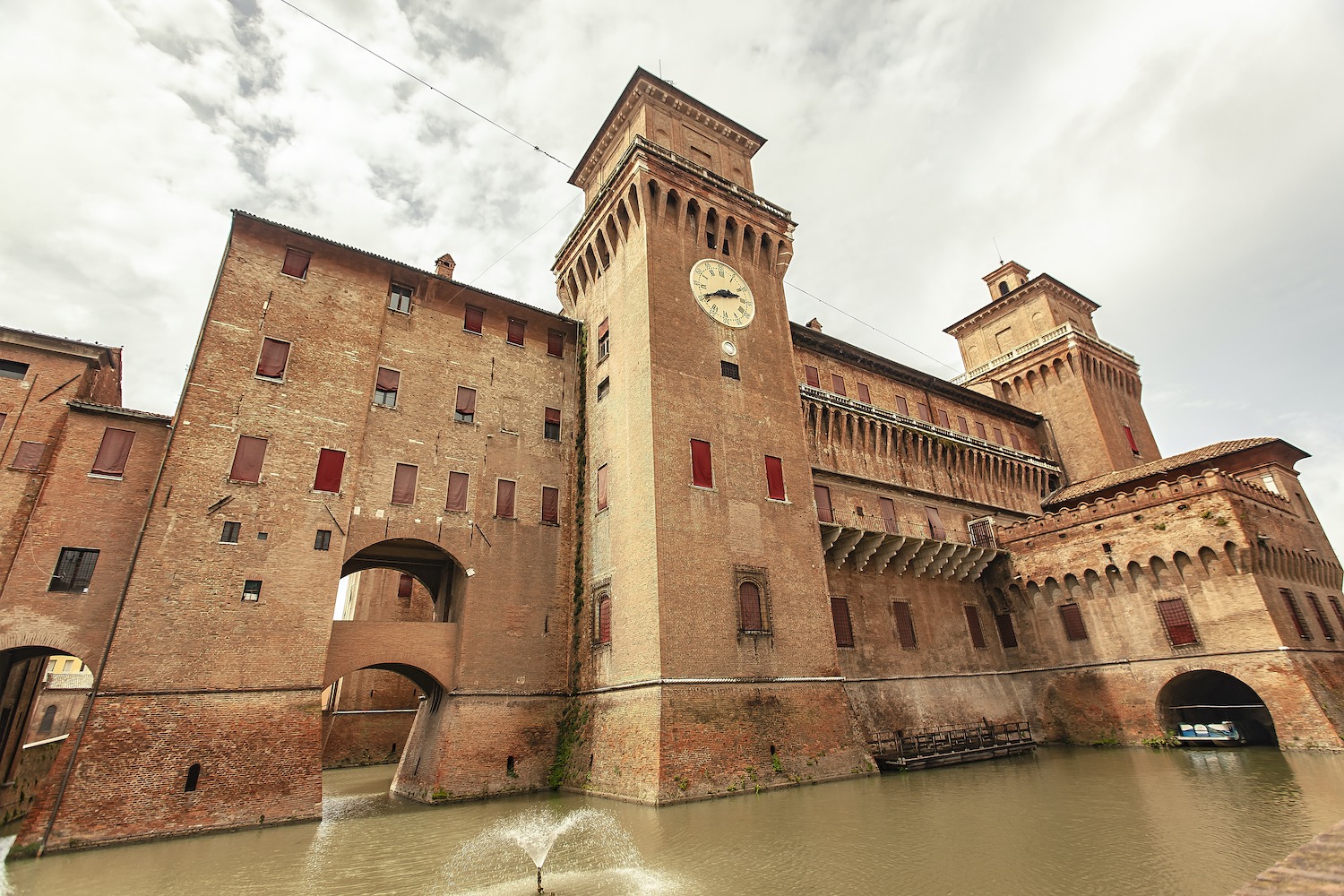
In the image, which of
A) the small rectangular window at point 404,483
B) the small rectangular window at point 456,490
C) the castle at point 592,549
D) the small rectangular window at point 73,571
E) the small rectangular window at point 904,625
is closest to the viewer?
the small rectangular window at point 73,571

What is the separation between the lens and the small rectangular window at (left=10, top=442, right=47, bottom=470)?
16828 mm

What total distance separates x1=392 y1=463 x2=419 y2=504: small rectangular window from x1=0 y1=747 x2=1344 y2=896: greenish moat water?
862 cm

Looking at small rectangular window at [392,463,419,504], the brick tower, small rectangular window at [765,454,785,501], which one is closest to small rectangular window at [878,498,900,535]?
small rectangular window at [765,454,785,501]

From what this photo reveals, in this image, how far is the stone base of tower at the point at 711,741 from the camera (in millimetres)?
16750

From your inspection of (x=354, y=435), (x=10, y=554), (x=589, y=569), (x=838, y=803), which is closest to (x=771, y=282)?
(x=589, y=569)

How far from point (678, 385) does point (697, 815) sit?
1240 cm

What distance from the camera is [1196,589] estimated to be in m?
24.0

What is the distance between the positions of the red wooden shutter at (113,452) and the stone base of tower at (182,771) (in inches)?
239

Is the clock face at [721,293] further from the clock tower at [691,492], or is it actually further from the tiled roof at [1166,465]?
the tiled roof at [1166,465]

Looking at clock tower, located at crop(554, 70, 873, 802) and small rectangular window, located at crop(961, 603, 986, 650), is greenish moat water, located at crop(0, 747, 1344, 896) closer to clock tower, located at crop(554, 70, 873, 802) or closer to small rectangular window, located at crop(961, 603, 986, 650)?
clock tower, located at crop(554, 70, 873, 802)

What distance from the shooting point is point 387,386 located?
70.7 feet

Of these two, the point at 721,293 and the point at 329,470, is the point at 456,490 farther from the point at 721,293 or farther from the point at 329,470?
the point at 721,293

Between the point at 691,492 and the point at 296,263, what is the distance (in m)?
14.6

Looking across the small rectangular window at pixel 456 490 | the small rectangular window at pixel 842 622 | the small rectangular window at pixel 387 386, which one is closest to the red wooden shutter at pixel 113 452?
the small rectangular window at pixel 387 386
